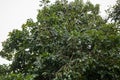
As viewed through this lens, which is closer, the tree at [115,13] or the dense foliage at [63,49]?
the dense foliage at [63,49]

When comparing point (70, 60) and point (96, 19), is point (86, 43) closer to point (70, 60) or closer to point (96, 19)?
point (70, 60)

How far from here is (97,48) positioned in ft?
25.4

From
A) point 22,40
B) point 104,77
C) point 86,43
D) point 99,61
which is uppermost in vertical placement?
point 22,40

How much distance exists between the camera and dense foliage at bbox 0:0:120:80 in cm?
762

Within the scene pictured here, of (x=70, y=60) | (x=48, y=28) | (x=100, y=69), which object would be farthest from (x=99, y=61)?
(x=48, y=28)

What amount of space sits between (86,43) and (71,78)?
4.02 feet

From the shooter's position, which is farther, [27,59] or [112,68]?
[27,59]

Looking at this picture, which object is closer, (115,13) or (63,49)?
(63,49)

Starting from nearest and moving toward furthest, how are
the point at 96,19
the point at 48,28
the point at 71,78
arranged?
1. the point at 71,78
2. the point at 48,28
3. the point at 96,19

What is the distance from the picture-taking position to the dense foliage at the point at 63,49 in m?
7.62

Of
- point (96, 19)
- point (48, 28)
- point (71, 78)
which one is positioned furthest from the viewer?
point (96, 19)

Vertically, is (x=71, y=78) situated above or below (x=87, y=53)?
below

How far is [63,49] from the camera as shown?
822cm

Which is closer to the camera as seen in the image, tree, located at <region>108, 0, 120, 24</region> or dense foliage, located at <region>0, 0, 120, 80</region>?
dense foliage, located at <region>0, 0, 120, 80</region>
